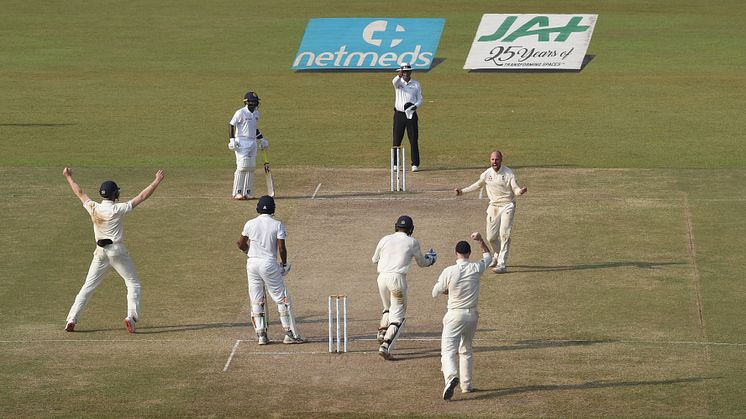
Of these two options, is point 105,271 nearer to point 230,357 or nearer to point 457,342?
point 230,357

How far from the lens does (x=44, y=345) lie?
20.8 metres

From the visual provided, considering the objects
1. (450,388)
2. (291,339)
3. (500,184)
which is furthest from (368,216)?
(450,388)

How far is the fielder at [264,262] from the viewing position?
20.1 meters

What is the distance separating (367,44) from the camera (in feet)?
155

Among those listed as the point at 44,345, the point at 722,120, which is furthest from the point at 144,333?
the point at 722,120

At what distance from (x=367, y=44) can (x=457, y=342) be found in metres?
29.7

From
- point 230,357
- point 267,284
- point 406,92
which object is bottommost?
point 230,357

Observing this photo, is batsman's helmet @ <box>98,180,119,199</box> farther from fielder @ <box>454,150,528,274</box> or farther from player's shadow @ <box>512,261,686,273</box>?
player's shadow @ <box>512,261,686,273</box>

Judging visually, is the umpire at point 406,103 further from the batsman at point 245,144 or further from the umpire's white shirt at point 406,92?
the batsman at point 245,144

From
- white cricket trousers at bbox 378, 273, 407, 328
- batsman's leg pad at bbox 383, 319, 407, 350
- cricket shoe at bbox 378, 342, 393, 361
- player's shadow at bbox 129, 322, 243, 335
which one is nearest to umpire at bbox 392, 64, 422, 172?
player's shadow at bbox 129, 322, 243, 335

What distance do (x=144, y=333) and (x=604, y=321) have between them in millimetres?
7296

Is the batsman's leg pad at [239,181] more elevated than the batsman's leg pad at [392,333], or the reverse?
the batsman's leg pad at [239,181]

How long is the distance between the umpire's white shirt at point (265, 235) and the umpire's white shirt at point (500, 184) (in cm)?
507

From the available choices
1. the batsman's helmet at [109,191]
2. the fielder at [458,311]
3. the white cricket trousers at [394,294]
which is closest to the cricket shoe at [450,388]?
the fielder at [458,311]
